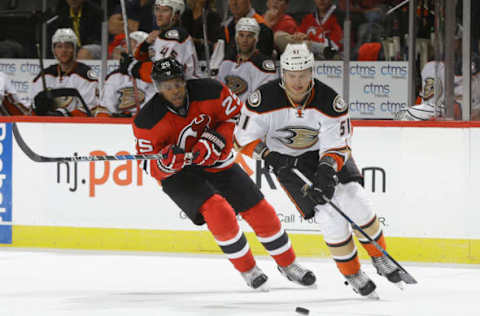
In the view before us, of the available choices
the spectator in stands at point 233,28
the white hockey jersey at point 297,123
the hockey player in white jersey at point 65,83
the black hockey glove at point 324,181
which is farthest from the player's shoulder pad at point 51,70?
the black hockey glove at point 324,181

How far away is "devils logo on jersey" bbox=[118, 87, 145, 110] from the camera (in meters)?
5.88

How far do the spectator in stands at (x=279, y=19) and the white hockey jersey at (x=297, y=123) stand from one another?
2065 millimetres

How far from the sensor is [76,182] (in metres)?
5.40

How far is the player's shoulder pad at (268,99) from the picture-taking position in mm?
3959

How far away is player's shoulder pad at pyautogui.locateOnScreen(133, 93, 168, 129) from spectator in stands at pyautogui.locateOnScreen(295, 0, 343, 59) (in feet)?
6.20

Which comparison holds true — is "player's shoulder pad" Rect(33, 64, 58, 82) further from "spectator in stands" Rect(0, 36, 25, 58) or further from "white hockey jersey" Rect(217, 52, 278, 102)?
"white hockey jersey" Rect(217, 52, 278, 102)

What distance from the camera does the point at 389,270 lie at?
3855mm

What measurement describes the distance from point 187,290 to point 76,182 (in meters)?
1.50

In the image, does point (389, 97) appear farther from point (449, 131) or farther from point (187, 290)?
point (187, 290)

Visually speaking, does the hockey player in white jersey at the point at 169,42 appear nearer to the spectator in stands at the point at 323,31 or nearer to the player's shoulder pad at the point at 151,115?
the spectator in stands at the point at 323,31

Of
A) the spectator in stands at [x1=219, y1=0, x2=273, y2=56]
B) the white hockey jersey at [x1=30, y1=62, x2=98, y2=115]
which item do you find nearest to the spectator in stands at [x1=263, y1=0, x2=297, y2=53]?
the spectator in stands at [x1=219, y1=0, x2=273, y2=56]

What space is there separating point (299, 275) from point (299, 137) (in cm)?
69

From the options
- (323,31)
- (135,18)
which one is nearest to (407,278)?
(323,31)

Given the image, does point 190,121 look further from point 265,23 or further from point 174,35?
point 265,23
